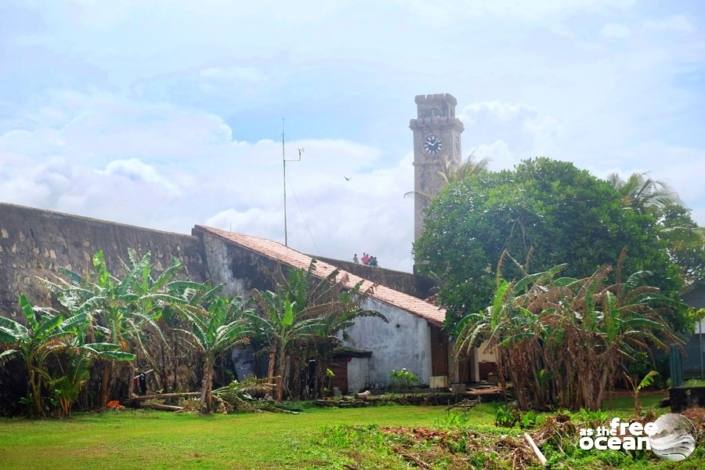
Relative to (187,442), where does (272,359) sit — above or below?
above

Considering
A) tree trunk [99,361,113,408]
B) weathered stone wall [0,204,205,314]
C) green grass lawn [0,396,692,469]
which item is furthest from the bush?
tree trunk [99,361,113,408]

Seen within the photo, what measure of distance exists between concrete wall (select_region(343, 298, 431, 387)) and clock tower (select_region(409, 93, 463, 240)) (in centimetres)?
3543

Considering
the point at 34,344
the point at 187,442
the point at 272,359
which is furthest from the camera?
the point at 272,359

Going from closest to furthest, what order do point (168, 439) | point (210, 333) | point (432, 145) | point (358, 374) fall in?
point (168, 439) < point (210, 333) < point (358, 374) < point (432, 145)

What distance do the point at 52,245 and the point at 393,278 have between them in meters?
16.1

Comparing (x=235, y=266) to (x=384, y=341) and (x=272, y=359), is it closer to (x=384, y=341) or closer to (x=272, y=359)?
(x=384, y=341)

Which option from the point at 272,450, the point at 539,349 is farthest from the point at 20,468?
the point at 539,349

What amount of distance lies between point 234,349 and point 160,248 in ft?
11.8

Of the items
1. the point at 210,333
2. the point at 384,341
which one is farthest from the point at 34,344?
the point at 384,341

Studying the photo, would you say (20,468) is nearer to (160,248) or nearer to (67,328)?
(67,328)

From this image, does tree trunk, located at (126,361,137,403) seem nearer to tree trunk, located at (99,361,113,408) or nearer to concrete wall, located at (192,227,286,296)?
tree trunk, located at (99,361,113,408)

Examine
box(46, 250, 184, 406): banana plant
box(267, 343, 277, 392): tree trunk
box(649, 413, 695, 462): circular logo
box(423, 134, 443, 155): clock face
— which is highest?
box(423, 134, 443, 155): clock face

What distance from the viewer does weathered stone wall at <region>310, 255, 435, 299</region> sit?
35.1 metres

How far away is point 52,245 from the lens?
24.5 metres
